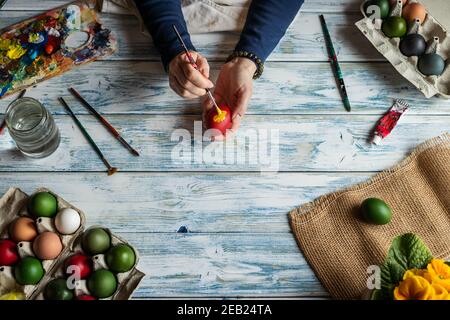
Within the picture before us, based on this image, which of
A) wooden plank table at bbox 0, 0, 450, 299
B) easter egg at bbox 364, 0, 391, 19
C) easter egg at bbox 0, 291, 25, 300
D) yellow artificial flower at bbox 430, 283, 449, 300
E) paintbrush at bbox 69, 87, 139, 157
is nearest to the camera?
yellow artificial flower at bbox 430, 283, 449, 300

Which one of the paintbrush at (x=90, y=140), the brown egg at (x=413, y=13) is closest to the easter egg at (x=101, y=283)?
the paintbrush at (x=90, y=140)

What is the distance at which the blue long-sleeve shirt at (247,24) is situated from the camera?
3.48 ft

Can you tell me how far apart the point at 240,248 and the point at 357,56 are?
56 cm

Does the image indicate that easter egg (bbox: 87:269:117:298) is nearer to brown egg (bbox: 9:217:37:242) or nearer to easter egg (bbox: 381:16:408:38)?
brown egg (bbox: 9:217:37:242)

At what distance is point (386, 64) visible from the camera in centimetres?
114

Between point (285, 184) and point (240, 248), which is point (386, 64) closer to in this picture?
point (285, 184)

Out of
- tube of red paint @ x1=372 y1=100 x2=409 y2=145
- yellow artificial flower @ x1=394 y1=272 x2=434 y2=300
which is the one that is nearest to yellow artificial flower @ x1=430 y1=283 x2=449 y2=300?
yellow artificial flower @ x1=394 y1=272 x2=434 y2=300

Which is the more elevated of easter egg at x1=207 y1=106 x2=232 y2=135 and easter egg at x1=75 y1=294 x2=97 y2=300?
easter egg at x1=207 y1=106 x2=232 y2=135

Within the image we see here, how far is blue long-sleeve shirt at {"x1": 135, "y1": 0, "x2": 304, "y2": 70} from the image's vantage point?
3.48 feet

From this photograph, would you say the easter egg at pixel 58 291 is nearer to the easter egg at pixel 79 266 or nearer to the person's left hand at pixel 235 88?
the easter egg at pixel 79 266

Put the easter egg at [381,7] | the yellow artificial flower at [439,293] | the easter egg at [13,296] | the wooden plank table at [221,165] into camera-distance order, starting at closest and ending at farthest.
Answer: the yellow artificial flower at [439,293], the easter egg at [13,296], the wooden plank table at [221,165], the easter egg at [381,7]

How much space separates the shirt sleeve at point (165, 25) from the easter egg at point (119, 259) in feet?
1.40

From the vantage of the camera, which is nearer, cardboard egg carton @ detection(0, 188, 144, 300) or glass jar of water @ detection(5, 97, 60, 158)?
cardboard egg carton @ detection(0, 188, 144, 300)

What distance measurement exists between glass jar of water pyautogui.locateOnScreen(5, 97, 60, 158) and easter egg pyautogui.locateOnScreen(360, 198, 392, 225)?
0.66 m
